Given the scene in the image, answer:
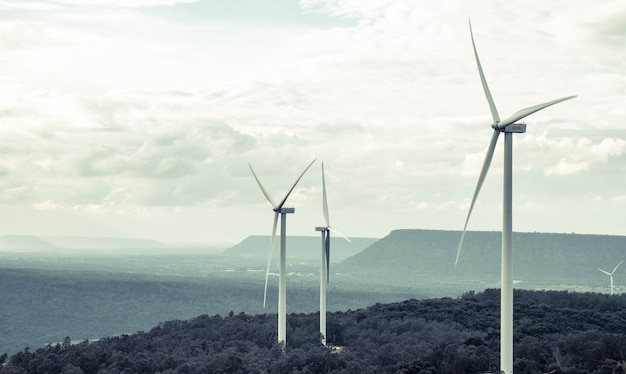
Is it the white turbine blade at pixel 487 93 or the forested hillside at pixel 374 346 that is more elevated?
the white turbine blade at pixel 487 93

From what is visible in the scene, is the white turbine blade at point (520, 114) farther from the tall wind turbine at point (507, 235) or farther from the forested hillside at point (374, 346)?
the forested hillside at point (374, 346)

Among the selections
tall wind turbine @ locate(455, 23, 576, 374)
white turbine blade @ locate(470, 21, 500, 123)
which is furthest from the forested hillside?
white turbine blade @ locate(470, 21, 500, 123)

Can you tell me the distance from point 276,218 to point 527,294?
86795mm

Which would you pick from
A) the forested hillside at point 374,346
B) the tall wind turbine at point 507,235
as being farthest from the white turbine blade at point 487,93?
the forested hillside at point 374,346

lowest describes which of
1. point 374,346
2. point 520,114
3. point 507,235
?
point 374,346

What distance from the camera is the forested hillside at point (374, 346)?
180 feet

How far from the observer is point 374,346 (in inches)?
2795

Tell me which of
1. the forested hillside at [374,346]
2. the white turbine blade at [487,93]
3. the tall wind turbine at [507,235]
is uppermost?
the white turbine blade at [487,93]

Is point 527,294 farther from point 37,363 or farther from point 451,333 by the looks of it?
point 37,363

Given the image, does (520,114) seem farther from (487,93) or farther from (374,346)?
(374,346)

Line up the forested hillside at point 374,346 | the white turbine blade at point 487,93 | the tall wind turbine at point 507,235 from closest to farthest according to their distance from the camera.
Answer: the tall wind turbine at point 507,235
the white turbine blade at point 487,93
the forested hillside at point 374,346

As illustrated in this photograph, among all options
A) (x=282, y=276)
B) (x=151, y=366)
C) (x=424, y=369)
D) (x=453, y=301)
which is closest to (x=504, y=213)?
(x=424, y=369)

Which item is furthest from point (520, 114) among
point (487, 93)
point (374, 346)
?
point (374, 346)

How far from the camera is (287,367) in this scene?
185 feet
